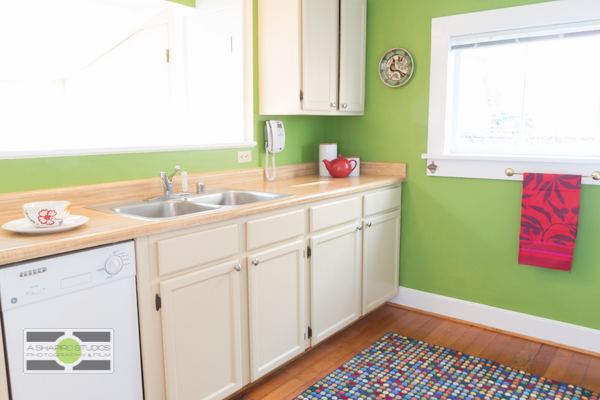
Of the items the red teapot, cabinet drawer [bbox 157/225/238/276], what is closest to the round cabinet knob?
→ cabinet drawer [bbox 157/225/238/276]

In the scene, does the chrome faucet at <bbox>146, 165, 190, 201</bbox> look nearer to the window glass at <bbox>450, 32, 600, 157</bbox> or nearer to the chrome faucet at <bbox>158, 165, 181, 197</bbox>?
the chrome faucet at <bbox>158, 165, 181, 197</bbox>

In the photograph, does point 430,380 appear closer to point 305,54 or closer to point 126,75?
point 305,54

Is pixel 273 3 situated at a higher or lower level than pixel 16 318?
higher

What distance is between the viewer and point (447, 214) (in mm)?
3080

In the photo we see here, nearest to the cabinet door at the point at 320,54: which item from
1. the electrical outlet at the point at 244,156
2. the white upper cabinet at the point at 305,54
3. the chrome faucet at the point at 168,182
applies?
the white upper cabinet at the point at 305,54

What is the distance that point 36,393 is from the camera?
1.42 m

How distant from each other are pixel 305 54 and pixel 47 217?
1.74 m

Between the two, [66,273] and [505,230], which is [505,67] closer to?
[505,230]

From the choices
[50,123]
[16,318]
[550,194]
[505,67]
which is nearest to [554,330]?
[550,194]

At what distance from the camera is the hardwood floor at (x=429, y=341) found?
7.70 feet

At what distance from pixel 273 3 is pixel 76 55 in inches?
84.3

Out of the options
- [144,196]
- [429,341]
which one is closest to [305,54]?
[144,196]

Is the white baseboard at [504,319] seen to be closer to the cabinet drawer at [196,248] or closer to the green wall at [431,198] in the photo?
the green wall at [431,198]

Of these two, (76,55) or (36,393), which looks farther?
(76,55)
